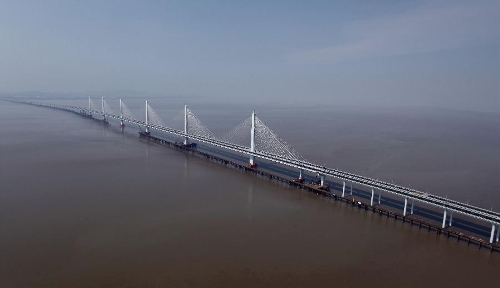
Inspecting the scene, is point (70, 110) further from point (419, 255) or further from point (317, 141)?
point (419, 255)

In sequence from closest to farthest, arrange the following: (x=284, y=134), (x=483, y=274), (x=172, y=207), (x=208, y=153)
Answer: (x=483, y=274)
(x=172, y=207)
(x=208, y=153)
(x=284, y=134)

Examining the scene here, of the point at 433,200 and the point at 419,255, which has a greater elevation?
the point at 433,200

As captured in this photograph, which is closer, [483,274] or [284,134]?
[483,274]

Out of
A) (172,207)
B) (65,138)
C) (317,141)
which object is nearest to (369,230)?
(172,207)

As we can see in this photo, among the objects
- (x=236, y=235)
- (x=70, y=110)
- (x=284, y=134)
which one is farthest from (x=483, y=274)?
(x=70, y=110)

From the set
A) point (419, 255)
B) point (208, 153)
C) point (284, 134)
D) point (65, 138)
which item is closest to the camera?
point (419, 255)

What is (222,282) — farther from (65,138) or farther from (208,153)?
(65,138)
